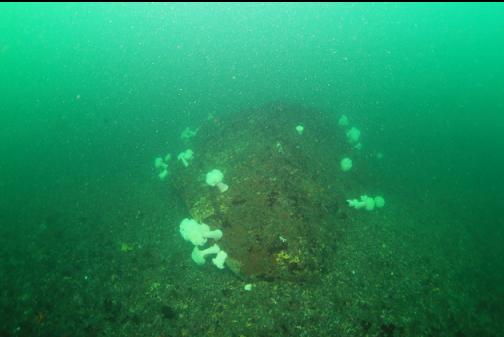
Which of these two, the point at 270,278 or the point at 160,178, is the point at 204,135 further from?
the point at 270,278

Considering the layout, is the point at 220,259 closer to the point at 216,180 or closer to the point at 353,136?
the point at 216,180

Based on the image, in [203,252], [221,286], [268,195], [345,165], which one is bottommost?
[221,286]

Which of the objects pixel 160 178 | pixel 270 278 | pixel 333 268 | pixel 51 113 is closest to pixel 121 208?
pixel 160 178

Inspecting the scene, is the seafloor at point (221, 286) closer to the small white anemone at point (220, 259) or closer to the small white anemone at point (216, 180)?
the small white anemone at point (220, 259)

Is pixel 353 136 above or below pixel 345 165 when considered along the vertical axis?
above

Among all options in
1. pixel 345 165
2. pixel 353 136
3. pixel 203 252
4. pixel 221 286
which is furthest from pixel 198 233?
pixel 353 136

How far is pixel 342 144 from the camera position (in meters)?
12.9

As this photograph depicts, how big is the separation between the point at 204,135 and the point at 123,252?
20.4 feet

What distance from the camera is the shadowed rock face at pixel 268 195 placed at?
645 cm

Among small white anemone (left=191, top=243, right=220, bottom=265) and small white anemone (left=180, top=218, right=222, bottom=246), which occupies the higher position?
small white anemone (left=180, top=218, right=222, bottom=246)

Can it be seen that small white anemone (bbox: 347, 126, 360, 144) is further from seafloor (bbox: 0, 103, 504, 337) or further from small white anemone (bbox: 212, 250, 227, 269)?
small white anemone (bbox: 212, 250, 227, 269)

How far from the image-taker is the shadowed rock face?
6.45 metres

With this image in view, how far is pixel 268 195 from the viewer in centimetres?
739

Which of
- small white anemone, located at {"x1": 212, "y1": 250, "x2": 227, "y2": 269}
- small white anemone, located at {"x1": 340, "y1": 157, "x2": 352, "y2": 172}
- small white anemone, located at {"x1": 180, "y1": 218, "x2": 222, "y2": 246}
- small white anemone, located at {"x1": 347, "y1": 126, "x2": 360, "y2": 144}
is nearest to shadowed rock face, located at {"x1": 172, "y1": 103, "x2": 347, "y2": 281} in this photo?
small white anemone, located at {"x1": 212, "y1": 250, "x2": 227, "y2": 269}
